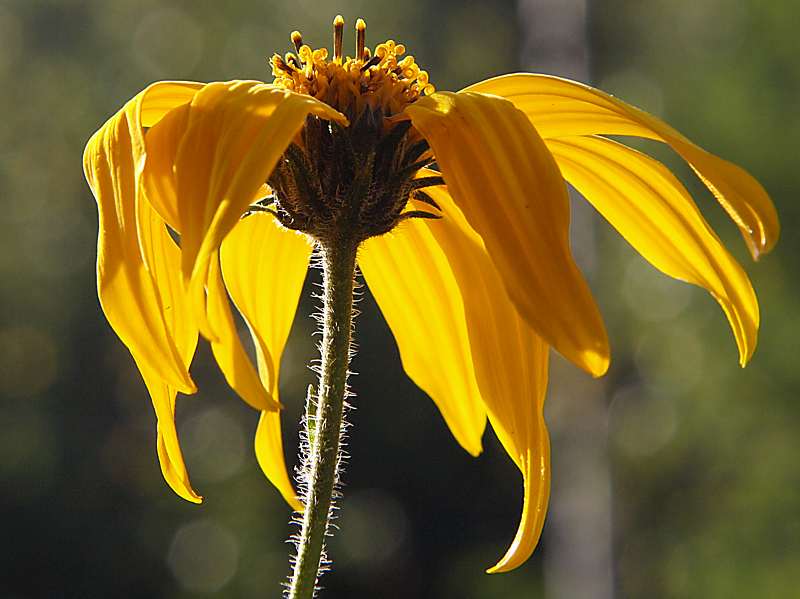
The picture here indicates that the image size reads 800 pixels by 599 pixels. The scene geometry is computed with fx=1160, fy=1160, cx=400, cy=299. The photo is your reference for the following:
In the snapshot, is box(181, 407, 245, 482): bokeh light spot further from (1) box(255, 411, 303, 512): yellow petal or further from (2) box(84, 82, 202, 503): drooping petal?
(2) box(84, 82, 202, 503): drooping petal

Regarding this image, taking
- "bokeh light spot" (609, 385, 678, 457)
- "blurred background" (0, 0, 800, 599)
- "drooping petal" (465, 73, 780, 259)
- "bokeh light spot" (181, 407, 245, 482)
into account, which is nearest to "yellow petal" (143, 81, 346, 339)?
"drooping petal" (465, 73, 780, 259)

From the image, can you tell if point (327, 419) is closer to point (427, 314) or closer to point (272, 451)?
point (272, 451)

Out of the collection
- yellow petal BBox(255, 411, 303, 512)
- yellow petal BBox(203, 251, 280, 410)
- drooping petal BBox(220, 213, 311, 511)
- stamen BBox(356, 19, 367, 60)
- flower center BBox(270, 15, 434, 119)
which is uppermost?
stamen BBox(356, 19, 367, 60)

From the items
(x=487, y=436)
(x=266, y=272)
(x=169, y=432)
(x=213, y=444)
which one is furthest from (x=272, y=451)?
(x=487, y=436)

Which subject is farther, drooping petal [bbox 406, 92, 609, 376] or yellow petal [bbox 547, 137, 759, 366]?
yellow petal [bbox 547, 137, 759, 366]

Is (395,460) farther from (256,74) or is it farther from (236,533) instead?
(256,74)

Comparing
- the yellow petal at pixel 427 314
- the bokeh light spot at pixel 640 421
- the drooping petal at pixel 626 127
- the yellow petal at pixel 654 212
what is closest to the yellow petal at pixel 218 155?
the drooping petal at pixel 626 127

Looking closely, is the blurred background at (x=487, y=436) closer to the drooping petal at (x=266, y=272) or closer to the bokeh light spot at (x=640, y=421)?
the bokeh light spot at (x=640, y=421)

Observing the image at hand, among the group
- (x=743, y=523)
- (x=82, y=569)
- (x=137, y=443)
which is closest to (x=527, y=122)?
(x=743, y=523)
